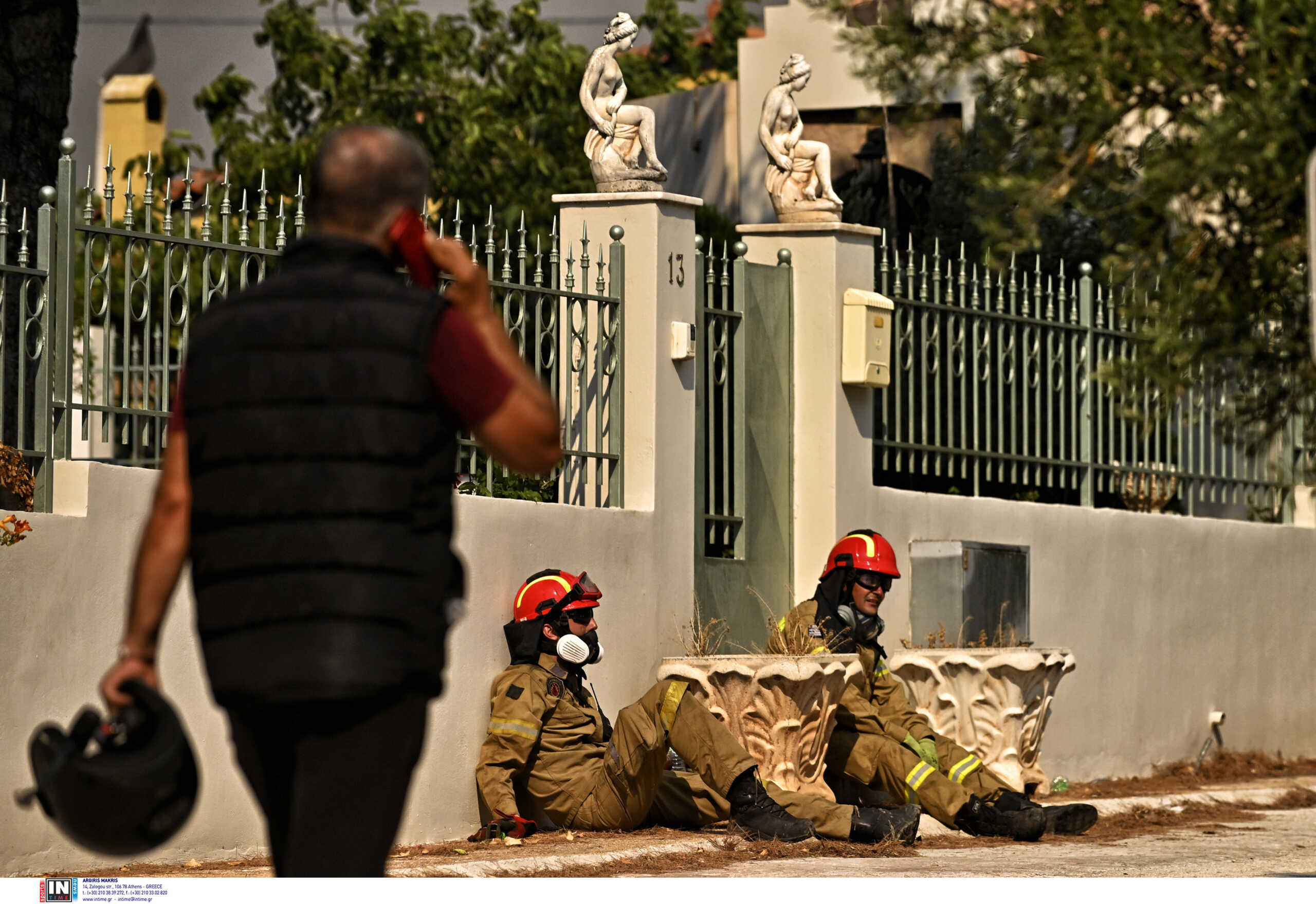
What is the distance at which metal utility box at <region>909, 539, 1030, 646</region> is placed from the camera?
12.1 meters

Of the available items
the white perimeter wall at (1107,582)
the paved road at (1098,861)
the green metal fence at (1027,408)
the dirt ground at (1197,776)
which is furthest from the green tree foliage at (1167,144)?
the dirt ground at (1197,776)

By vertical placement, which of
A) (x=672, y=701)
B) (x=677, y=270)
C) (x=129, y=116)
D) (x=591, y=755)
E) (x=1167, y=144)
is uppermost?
(x=129, y=116)

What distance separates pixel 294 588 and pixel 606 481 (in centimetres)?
718

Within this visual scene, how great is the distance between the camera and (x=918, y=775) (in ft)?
33.4

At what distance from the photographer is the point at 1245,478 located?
15.0 meters

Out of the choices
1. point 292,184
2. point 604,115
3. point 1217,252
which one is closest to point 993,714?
point 604,115

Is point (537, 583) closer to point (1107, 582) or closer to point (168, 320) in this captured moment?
point (168, 320)

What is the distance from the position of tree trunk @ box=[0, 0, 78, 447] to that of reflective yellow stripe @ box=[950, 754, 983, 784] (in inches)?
213

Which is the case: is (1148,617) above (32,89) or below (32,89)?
below

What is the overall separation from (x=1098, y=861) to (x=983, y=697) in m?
2.23

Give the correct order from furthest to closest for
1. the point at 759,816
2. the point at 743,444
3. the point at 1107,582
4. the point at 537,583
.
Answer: the point at 1107,582 → the point at 743,444 → the point at 537,583 → the point at 759,816

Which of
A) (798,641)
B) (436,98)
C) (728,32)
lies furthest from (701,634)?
(728,32)

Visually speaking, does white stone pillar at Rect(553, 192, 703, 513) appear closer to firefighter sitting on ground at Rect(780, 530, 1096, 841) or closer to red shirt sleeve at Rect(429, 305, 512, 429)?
firefighter sitting on ground at Rect(780, 530, 1096, 841)
